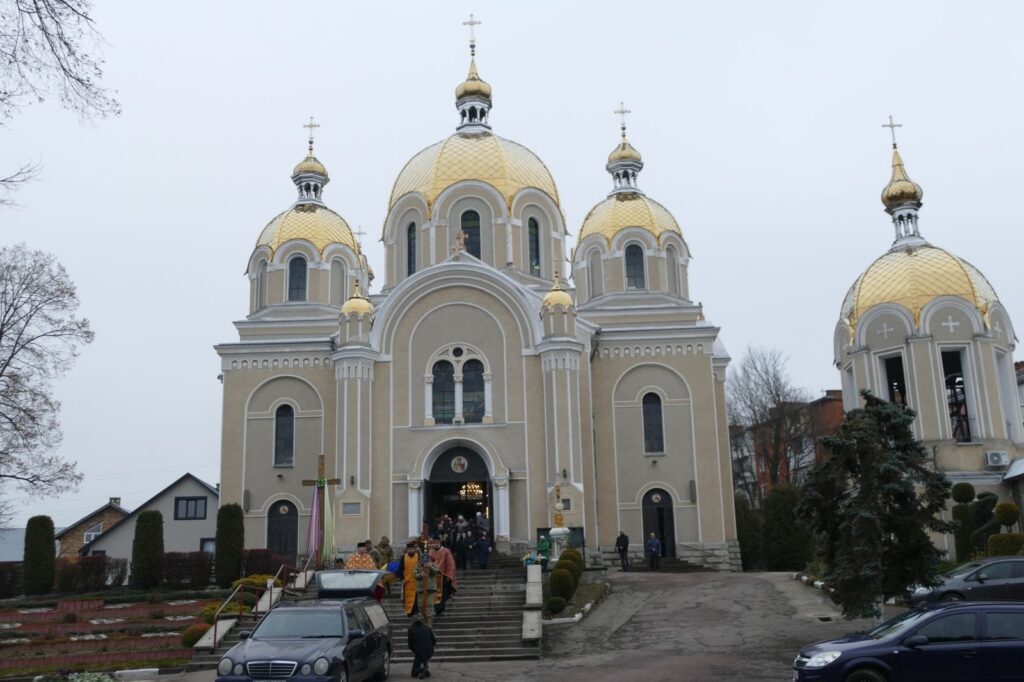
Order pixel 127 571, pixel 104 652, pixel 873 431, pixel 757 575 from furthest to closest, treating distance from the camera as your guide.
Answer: pixel 127 571, pixel 757 575, pixel 104 652, pixel 873 431

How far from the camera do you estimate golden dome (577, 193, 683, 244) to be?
35.6 meters

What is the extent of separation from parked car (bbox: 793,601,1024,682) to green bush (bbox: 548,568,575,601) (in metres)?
8.99

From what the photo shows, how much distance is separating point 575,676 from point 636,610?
665 centimetres

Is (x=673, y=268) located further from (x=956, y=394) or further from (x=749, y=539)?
(x=749, y=539)

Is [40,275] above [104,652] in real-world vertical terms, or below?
above

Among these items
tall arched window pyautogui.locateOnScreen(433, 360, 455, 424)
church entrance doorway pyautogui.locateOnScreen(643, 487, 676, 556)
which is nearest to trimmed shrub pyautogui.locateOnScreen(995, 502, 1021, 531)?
church entrance doorway pyautogui.locateOnScreen(643, 487, 676, 556)

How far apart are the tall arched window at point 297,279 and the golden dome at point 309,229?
76 centimetres

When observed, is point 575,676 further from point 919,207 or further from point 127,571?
point 919,207

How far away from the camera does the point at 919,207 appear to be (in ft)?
117

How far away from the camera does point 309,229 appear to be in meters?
35.9

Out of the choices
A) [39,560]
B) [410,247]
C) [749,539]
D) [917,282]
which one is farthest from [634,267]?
[39,560]

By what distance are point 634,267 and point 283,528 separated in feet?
48.8

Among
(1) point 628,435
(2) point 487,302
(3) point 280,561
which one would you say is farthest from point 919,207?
(3) point 280,561

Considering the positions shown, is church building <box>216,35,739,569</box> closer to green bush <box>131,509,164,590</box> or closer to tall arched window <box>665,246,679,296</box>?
tall arched window <box>665,246,679,296</box>
